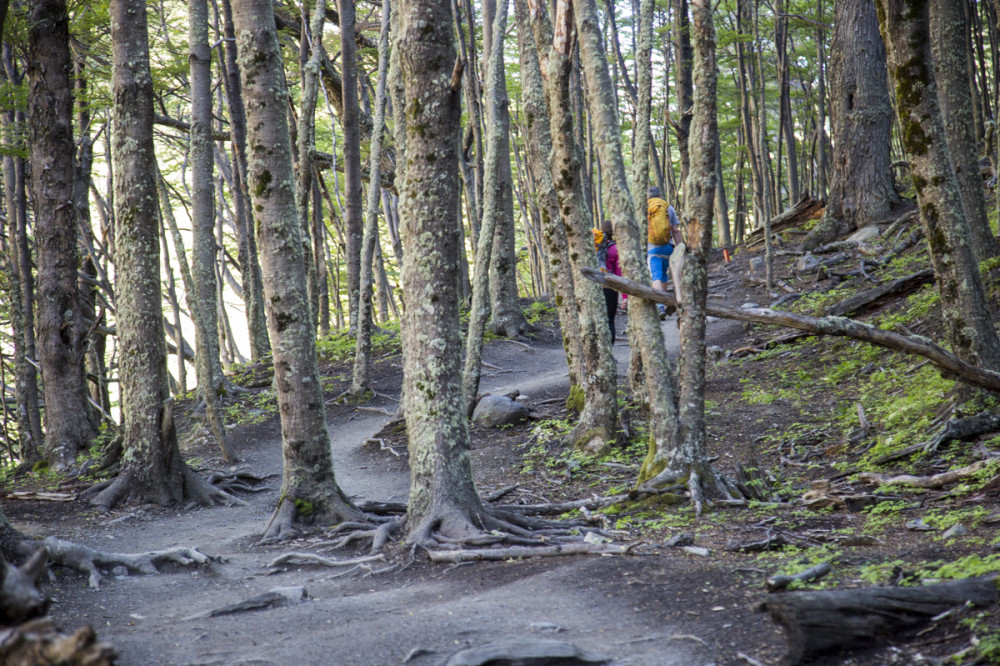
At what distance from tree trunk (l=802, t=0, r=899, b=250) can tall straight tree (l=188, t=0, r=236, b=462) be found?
463 inches

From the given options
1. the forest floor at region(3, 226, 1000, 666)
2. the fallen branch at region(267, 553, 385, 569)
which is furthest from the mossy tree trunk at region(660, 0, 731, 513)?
the fallen branch at region(267, 553, 385, 569)

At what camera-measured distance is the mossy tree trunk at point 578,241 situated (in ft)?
25.2

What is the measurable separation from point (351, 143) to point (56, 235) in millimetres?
4766

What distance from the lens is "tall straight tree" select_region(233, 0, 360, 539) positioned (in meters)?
6.22

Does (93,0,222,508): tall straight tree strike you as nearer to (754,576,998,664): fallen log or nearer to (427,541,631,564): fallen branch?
(427,541,631,564): fallen branch

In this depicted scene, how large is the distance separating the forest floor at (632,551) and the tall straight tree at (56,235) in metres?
→ 1.12

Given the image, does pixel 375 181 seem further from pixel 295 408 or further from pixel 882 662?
pixel 882 662

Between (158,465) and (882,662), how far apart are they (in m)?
7.19

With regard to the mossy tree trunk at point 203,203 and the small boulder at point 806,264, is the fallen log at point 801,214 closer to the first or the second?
the small boulder at point 806,264

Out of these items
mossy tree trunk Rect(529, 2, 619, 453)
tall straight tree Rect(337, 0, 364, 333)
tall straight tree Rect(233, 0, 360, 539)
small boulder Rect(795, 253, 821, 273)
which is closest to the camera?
tall straight tree Rect(233, 0, 360, 539)

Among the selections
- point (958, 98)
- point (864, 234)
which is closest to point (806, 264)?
point (864, 234)

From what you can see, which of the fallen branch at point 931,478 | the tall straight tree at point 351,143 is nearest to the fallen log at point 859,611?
the fallen branch at point 931,478

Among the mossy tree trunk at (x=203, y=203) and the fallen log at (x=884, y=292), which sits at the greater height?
the mossy tree trunk at (x=203, y=203)

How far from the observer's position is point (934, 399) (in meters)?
6.53
